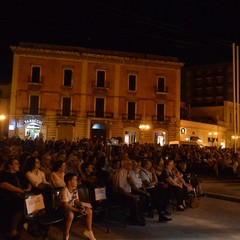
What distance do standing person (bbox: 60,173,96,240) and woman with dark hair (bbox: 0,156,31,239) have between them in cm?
71

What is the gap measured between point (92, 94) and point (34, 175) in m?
30.9

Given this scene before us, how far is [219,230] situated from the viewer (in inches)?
292

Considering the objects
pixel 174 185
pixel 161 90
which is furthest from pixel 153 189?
pixel 161 90

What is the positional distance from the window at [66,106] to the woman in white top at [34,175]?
2955cm

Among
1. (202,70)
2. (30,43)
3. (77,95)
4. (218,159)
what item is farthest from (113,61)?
(202,70)

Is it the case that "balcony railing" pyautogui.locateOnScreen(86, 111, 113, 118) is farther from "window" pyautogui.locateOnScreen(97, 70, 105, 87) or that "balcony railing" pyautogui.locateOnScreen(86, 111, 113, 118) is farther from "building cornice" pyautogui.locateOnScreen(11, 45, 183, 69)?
"building cornice" pyautogui.locateOnScreen(11, 45, 183, 69)

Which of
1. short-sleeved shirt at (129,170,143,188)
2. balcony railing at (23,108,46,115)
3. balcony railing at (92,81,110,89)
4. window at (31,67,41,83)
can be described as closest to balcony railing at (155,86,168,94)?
balcony railing at (92,81,110,89)

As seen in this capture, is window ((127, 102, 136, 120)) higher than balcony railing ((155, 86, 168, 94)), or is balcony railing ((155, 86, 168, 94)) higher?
balcony railing ((155, 86, 168, 94))

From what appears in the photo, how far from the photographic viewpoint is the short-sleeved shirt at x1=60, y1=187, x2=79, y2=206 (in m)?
6.14

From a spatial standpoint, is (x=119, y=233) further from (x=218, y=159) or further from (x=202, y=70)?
(x=202, y=70)

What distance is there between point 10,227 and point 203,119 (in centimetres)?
4259

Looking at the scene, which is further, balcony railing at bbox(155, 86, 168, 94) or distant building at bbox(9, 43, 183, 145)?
balcony railing at bbox(155, 86, 168, 94)

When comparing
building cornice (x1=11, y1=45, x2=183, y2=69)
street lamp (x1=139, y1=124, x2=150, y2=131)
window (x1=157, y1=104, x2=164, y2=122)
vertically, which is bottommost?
street lamp (x1=139, y1=124, x2=150, y2=131)

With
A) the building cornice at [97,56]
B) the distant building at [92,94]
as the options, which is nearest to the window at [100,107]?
the distant building at [92,94]
